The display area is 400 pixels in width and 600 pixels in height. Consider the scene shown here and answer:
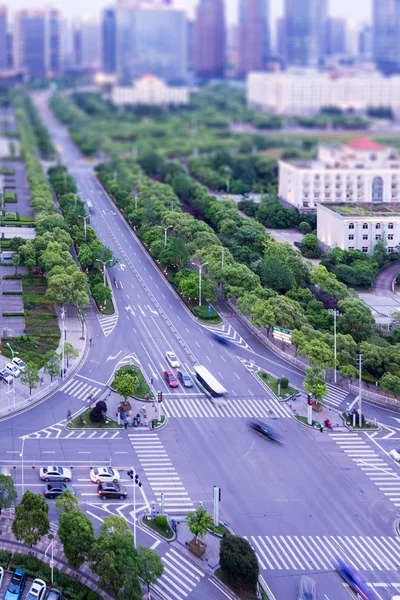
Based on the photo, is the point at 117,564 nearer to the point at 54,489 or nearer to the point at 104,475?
the point at 54,489

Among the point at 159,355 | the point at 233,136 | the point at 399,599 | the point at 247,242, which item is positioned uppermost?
the point at 233,136

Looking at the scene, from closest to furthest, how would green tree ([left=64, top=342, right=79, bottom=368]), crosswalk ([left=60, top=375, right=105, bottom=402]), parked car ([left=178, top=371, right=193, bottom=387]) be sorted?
1. crosswalk ([left=60, top=375, right=105, bottom=402])
2. parked car ([left=178, top=371, right=193, bottom=387])
3. green tree ([left=64, top=342, right=79, bottom=368])

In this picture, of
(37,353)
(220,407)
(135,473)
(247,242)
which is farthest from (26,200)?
(135,473)

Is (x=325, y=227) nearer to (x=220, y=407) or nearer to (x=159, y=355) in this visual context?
(x=159, y=355)

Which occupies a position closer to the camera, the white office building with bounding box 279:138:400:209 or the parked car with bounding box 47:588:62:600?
the parked car with bounding box 47:588:62:600

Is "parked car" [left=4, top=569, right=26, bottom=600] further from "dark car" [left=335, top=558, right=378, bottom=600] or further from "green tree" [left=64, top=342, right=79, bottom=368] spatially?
"green tree" [left=64, top=342, right=79, bottom=368]

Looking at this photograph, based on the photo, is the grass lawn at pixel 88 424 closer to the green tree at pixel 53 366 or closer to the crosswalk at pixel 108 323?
the green tree at pixel 53 366

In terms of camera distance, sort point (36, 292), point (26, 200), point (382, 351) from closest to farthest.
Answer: point (382, 351) → point (36, 292) → point (26, 200)

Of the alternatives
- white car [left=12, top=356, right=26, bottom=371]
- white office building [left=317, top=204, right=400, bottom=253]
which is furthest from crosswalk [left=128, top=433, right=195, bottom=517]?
white office building [left=317, top=204, right=400, bottom=253]
